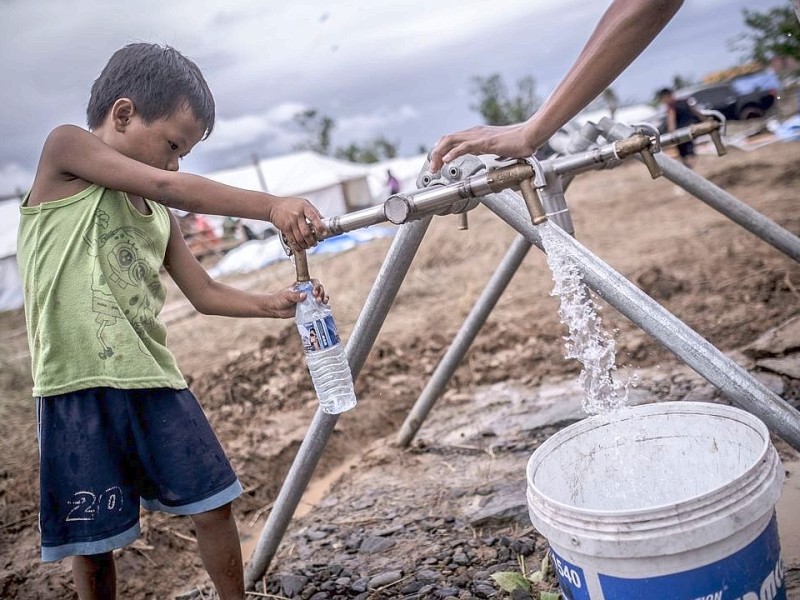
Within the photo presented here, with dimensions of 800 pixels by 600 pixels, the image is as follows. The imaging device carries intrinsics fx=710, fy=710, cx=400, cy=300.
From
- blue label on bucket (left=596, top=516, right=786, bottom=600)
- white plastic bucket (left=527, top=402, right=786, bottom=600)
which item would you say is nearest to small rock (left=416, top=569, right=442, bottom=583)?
white plastic bucket (left=527, top=402, right=786, bottom=600)

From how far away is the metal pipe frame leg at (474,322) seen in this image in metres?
2.57

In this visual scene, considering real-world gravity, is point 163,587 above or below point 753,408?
below

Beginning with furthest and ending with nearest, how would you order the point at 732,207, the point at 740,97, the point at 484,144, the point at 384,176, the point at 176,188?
the point at 384,176 → the point at 740,97 → the point at 732,207 → the point at 176,188 → the point at 484,144

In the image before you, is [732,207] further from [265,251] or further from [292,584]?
[265,251]

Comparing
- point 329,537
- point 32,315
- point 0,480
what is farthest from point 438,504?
point 0,480

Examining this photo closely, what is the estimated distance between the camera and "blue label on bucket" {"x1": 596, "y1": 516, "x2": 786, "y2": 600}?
1132 mm

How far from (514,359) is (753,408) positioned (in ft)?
9.40

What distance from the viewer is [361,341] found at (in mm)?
1998

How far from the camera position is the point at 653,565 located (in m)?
1.13

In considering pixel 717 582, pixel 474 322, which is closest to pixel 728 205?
pixel 474 322

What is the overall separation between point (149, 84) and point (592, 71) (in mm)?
1082

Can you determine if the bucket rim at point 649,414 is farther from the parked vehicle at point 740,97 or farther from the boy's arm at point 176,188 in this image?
the parked vehicle at point 740,97

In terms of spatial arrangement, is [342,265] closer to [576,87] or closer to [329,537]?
[329,537]

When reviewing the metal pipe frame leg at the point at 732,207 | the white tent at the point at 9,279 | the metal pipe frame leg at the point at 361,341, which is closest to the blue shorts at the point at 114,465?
the metal pipe frame leg at the point at 361,341
